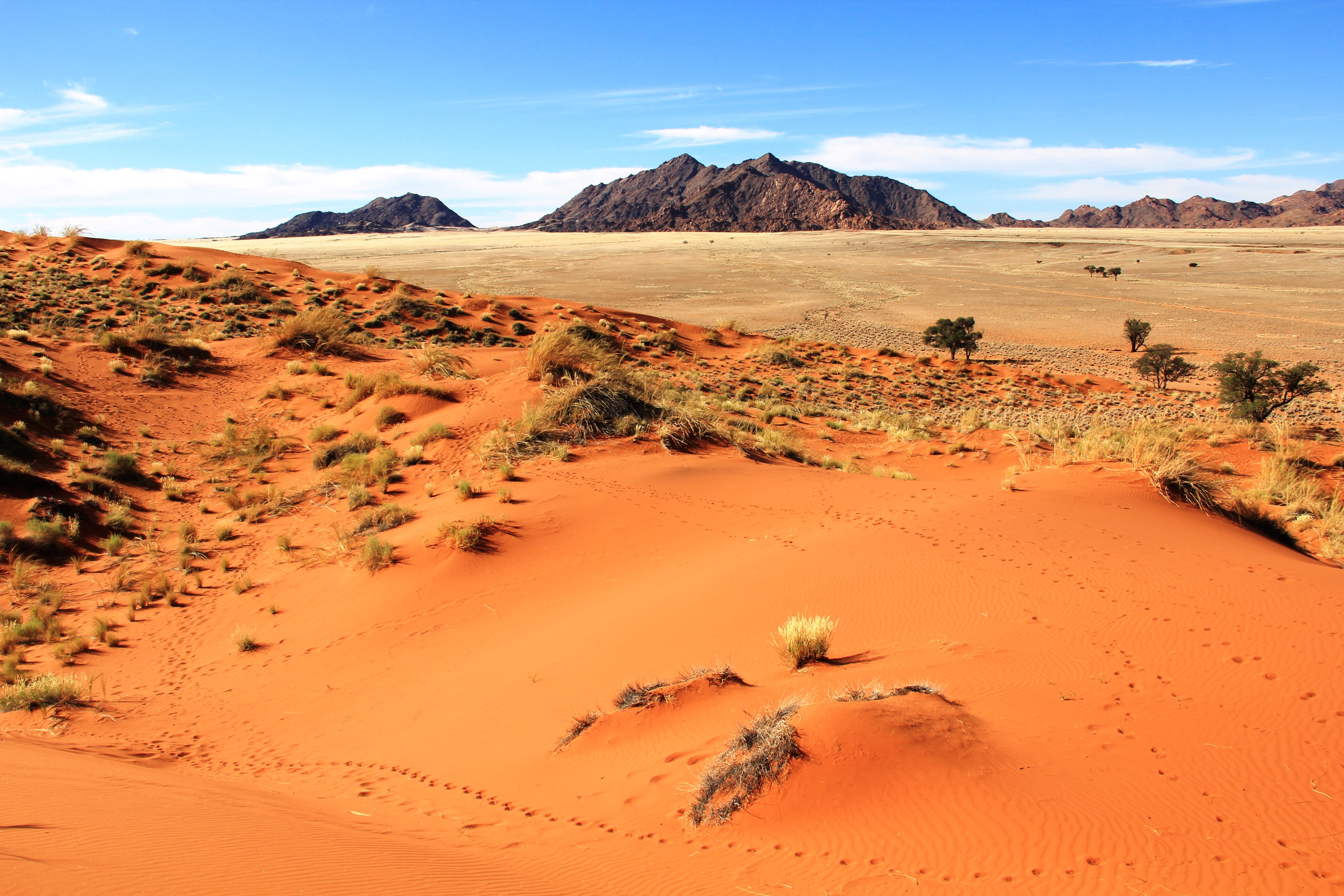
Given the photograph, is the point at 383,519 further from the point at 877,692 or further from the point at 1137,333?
the point at 1137,333

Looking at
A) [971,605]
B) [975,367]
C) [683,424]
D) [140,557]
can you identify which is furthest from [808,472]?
[975,367]

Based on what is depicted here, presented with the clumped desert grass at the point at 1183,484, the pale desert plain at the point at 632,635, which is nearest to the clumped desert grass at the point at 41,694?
the pale desert plain at the point at 632,635

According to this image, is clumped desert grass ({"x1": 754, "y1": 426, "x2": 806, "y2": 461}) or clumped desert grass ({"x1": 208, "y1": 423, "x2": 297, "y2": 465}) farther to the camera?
clumped desert grass ({"x1": 208, "y1": 423, "x2": 297, "y2": 465})

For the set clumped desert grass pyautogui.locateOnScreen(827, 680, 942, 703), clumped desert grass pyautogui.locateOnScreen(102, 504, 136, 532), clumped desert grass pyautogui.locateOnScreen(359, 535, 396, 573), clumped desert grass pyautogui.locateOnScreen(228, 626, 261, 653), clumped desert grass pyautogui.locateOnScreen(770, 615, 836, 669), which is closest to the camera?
clumped desert grass pyautogui.locateOnScreen(827, 680, 942, 703)

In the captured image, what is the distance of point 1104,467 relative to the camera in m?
11.7

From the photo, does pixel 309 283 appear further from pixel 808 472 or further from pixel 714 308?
pixel 808 472

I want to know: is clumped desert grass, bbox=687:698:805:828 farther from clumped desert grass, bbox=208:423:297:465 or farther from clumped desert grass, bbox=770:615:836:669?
clumped desert grass, bbox=208:423:297:465

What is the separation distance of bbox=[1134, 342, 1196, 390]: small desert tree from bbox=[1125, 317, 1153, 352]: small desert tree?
279 inches

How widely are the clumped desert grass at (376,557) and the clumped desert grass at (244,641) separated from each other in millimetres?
1585

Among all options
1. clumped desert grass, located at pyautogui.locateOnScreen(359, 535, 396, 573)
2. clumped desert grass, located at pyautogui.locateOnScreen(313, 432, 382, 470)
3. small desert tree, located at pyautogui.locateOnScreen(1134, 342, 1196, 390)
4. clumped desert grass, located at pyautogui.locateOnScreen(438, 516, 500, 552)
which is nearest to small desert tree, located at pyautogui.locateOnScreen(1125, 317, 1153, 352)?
small desert tree, located at pyautogui.locateOnScreen(1134, 342, 1196, 390)

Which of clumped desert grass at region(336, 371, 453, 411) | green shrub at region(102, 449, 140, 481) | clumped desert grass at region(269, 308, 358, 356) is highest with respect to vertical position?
clumped desert grass at region(269, 308, 358, 356)

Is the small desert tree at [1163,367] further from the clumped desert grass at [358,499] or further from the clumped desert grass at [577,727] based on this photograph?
the clumped desert grass at [577,727]

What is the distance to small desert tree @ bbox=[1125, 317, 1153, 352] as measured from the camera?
1437 inches

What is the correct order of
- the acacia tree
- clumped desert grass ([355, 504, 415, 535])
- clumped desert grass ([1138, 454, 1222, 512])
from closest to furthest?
clumped desert grass ([1138, 454, 1222, 512]) < clumped desert grass ([355, 504, 415, 535]) < the acacia tree
